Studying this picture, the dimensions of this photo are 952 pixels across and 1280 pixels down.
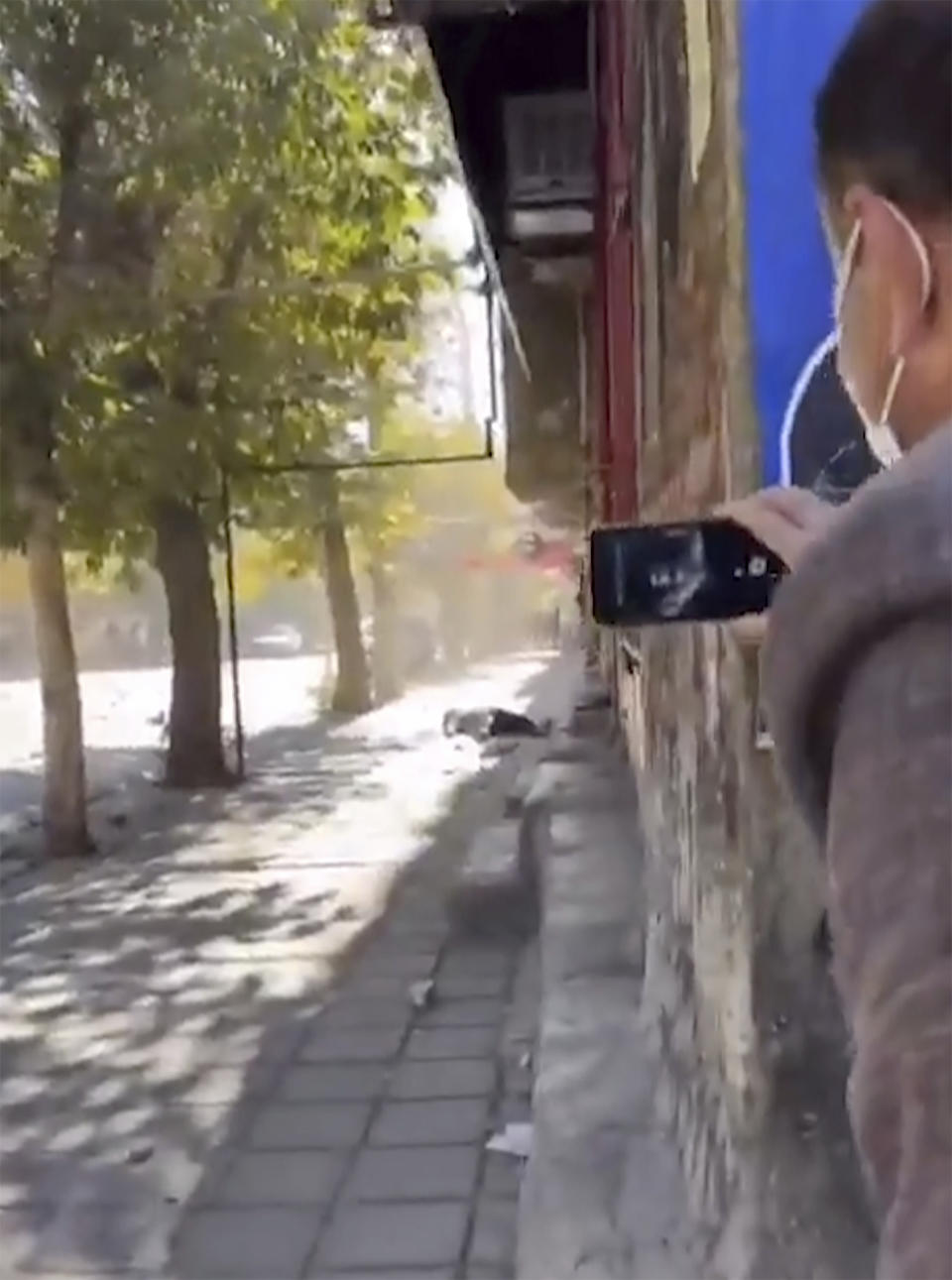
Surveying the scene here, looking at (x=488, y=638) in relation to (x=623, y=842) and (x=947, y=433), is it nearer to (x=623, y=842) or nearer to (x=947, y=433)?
(x=623, y=842)

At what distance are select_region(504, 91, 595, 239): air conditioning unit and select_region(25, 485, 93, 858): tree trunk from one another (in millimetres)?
6053

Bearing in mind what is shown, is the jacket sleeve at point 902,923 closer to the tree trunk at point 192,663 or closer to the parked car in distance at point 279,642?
the tree trunk at point 192,663

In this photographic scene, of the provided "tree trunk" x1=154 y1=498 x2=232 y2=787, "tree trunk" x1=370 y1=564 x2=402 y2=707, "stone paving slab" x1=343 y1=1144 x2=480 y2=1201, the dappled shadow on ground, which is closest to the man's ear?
the dappled shadow on ground

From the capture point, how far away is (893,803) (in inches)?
37.2

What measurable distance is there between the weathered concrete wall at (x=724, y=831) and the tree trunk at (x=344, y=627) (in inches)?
814

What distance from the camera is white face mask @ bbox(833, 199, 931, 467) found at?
106 cm

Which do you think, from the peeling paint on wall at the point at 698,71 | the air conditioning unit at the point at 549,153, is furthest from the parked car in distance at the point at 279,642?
the peeling paint on wall at the point at 698,71

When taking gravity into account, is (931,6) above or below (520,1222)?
above

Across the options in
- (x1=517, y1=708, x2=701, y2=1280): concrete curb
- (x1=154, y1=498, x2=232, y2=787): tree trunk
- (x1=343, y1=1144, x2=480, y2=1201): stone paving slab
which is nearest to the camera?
(x1=517, y1=708, x2=701, y2=1280): concrete curb

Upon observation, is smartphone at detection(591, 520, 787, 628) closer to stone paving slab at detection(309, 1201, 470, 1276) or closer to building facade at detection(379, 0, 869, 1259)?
building facade at detection(379, 0, 869, 1259)

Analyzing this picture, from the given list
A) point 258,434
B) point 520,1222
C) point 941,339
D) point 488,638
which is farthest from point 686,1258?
point 488,638

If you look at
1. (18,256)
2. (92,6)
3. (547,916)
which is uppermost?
(92,6)

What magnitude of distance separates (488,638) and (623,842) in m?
52.1

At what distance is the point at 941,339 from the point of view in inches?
42.5
